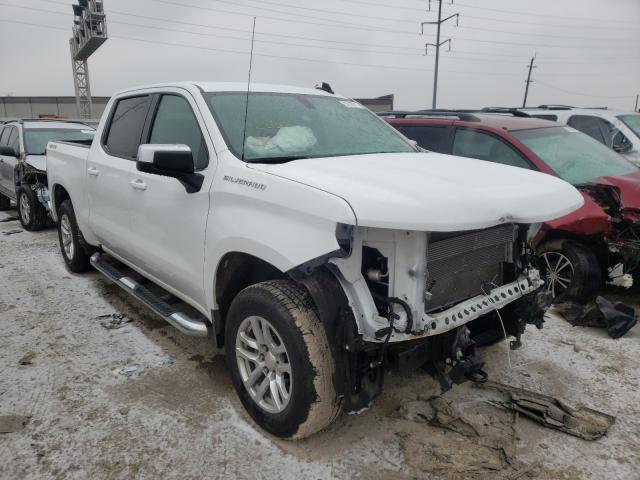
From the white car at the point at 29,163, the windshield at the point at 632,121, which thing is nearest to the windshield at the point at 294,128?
the white car at the point at 29,163

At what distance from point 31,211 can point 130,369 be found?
5.40 metres

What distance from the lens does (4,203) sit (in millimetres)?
10211

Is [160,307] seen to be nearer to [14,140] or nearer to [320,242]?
[320,242]

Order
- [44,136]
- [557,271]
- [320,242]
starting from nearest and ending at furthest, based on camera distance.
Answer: [320,242], [557,271], [44,136]

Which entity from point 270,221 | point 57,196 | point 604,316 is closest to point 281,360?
point 270,221

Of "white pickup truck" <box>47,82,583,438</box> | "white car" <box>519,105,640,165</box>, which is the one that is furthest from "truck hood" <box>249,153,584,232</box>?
"white car" <box>519,105,640,165</box>

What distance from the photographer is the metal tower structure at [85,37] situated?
2805cm

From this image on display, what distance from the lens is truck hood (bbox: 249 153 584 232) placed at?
6.73 feet

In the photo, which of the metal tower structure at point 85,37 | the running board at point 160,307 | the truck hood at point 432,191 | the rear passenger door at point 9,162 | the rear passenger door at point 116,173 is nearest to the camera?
the truck hood at point 432,191

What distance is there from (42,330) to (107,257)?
130 cm

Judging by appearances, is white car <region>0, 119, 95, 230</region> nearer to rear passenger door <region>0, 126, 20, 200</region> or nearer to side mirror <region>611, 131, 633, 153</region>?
rear passenger door <region>0, 126, 20, 200</region>

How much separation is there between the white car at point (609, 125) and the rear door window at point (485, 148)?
366cm

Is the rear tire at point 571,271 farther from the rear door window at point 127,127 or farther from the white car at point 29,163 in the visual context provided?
the white car at point 29,163

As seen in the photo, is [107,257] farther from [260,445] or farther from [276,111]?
[260,445]
